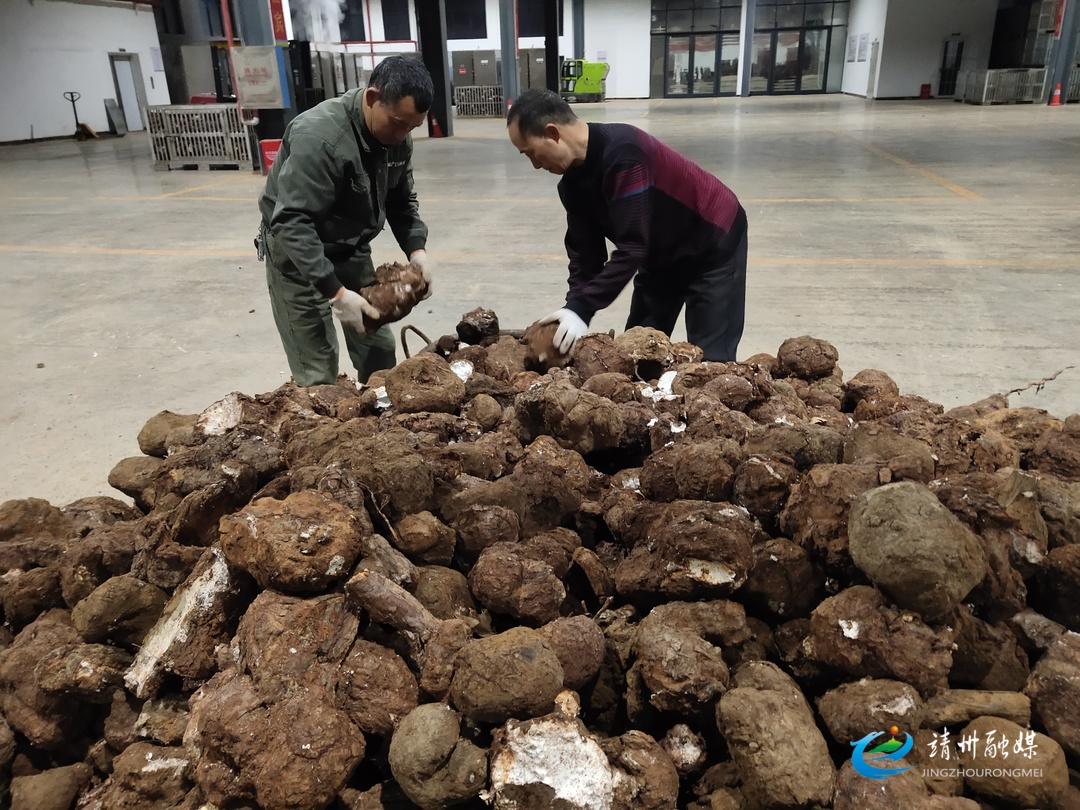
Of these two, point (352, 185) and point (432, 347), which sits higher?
point (352, 185)

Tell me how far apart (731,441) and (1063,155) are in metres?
11.3

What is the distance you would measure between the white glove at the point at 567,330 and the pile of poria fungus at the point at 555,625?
2.05 feet

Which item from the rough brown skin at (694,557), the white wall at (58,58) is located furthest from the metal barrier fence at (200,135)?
the rough brown skin at (694,557)

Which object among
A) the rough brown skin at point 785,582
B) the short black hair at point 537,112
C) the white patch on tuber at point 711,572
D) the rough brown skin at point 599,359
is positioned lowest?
the rough brown skin at point 785,582

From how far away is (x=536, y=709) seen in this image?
1293mm

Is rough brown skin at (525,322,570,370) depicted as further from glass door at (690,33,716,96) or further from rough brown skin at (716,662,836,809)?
glass door at (690,33,716,96)

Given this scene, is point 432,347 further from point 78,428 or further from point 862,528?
point 862,528

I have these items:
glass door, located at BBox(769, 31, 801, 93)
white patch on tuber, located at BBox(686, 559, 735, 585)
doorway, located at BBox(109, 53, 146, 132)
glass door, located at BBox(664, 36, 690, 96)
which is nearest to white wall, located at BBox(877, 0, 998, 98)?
glass door, located at BBox(769, 31, 801, 93)

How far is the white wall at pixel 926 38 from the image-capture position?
22.3 m

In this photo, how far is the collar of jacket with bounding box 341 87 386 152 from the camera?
9.16ft

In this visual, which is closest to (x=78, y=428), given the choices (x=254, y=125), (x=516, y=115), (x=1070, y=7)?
(x=516, y=115)

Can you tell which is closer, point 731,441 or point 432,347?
point 731,441

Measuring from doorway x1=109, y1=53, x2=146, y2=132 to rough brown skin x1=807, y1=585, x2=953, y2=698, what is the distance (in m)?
22.1

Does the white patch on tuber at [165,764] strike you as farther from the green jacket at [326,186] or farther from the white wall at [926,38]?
the white wall at [926,38]
